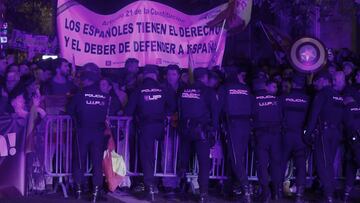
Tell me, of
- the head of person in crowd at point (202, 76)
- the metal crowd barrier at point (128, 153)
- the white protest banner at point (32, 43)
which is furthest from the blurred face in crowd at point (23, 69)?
the head of person in crowd at point (202, 76)

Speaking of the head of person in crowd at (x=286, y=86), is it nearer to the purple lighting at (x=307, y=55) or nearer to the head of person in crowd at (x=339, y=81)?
the purple lighting at (x=307, y=55)

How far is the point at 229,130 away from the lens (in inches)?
387

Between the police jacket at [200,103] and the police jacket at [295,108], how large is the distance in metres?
1.12

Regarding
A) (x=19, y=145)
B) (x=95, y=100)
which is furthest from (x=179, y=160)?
(x=19, y=145)

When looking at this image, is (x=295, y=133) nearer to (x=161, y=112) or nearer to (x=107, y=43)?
(x=161, y=112)

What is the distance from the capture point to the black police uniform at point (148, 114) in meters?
9.75

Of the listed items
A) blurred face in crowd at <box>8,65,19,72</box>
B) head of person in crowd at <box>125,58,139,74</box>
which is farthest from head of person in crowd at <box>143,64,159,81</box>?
blurred face in crowd at <box>8,65,19,72</box>

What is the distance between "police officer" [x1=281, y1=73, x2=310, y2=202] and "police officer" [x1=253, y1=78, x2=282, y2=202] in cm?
13

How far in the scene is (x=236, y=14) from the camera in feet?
38.7

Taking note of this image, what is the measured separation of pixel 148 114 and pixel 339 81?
3206 mm

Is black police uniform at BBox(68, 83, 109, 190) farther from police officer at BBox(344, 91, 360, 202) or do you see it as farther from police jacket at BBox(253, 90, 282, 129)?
police officer at BBox(344, 91, 360, 202)

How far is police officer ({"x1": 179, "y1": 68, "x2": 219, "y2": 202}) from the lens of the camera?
380 inches

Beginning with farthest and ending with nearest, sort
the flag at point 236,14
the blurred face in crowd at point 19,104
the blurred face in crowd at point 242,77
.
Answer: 1. the flag at point 236,14
2. the blurred face in crowd at point 242,77
3. the blurred face in crowd at point 19,104

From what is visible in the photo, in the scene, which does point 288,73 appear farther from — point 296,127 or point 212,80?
point 212,80
